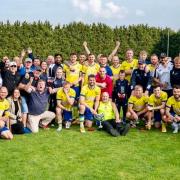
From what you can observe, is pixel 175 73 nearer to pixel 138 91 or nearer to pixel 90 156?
pixel 138 91

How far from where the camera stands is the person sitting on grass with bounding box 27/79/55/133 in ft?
31.3

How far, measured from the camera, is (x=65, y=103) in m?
9.95

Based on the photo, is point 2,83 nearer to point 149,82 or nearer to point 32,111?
point 32,111

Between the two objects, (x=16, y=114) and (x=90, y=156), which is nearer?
(x=90, y=156)

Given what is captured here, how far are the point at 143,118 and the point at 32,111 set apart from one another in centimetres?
286

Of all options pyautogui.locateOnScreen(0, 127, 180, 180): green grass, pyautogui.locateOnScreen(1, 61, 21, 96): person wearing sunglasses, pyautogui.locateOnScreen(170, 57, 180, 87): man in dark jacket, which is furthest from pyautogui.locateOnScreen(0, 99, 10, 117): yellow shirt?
pyautogui.locateOnScreen(170, 57, 180, 87): man in dark jacket

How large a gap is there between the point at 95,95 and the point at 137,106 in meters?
1.09

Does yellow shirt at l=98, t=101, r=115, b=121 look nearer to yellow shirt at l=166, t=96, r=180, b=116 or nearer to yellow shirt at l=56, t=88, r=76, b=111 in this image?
yellow shirt at l=56, t=88, r=76, b=111

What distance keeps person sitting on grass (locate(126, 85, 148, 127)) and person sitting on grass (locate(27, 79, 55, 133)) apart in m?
1.94

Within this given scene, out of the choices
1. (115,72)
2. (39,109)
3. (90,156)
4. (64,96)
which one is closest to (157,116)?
(115,72)

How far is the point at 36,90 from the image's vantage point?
9.73 metres

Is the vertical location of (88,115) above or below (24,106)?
below

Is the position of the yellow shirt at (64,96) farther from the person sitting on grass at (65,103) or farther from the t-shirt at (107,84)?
the t-shirt at (107,84)

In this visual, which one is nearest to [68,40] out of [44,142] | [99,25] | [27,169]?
[99,25]
